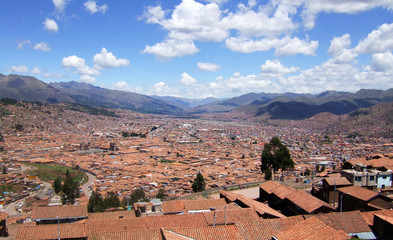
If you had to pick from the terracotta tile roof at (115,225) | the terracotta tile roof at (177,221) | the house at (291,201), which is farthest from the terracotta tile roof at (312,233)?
the terracotta tile roof at (115,225)

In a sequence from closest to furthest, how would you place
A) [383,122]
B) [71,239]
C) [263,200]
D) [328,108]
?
1. [71,239]
2. [263,200]
3. [383,122]
4. [328,108]

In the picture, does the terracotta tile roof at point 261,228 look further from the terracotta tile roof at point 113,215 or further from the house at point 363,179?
the house at point 363,179

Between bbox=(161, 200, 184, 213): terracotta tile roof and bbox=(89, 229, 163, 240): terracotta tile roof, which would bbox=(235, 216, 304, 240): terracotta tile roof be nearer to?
bbox=(89, 229, 163, 240): terracotta tile roof

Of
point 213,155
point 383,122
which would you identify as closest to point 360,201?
point 213,155

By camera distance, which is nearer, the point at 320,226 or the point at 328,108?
the point at 320,226

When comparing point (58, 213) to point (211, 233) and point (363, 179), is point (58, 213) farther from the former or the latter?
point (363, 179)

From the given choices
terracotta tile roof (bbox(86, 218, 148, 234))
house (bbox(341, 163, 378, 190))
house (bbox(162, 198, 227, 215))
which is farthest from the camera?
house (bbox(341, 163, 378, 190))

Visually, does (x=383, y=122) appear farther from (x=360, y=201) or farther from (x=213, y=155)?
(x=360, y=201)

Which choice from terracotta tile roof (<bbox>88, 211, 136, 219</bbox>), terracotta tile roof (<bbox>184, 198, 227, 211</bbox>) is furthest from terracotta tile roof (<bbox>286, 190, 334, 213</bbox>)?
terracotta tile roof (<bbox>88, 211, 136, 219</bbox>)
